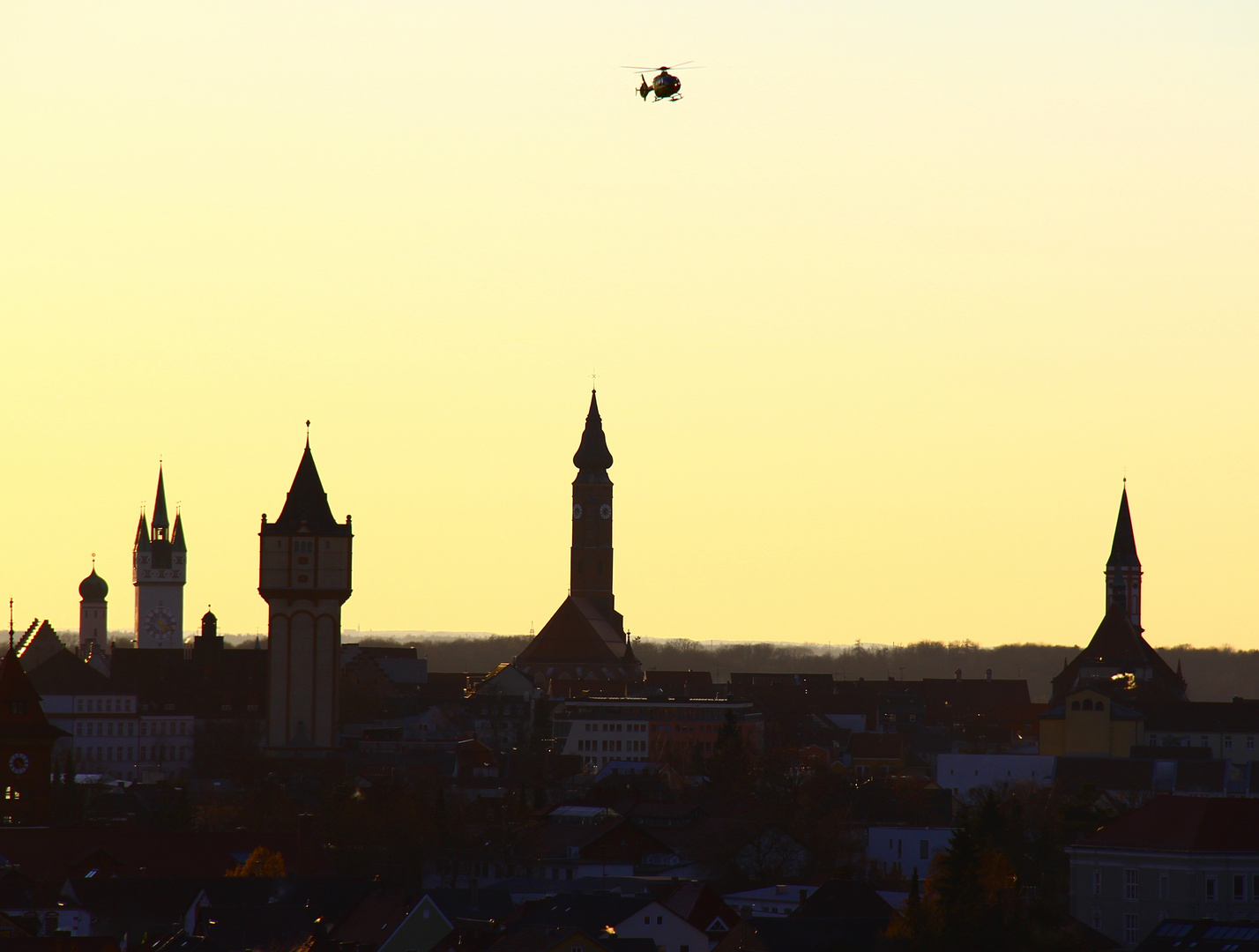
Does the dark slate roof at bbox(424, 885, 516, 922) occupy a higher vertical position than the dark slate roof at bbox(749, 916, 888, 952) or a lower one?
higher

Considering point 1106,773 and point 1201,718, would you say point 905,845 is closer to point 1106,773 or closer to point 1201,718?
point 1106,773

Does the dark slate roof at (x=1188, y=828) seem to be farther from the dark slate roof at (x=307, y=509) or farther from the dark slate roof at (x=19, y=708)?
the dark slate roof at (x=307, y=509)

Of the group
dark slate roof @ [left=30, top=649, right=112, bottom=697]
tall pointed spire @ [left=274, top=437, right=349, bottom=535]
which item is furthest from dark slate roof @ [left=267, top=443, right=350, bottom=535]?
dark slate roof @ [left=30, top=649, right=112, bottom=697]

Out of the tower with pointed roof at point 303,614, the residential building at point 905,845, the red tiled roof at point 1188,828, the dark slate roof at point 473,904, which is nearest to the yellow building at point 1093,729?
the residential building at point 905,845

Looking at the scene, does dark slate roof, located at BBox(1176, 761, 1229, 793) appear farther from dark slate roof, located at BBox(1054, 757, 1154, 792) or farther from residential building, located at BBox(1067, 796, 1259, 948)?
residential building, located at BBox(1067, 796, 1259, 948)

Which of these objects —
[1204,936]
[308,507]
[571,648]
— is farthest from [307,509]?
[1204,936]

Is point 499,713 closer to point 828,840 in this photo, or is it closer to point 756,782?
point 756,782
